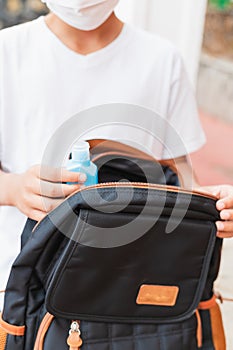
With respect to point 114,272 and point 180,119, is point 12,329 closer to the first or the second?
point 114,272

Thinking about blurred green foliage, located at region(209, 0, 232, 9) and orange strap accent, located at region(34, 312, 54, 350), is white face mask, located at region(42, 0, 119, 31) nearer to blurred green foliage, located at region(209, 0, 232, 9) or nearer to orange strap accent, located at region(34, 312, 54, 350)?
orange strap accent, located at region(34, 312, 54, 350)

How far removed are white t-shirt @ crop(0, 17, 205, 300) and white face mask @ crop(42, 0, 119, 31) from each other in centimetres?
5

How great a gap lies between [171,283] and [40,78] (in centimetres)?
40

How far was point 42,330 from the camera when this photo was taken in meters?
0.75

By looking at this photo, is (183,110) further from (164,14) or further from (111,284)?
(164,14)

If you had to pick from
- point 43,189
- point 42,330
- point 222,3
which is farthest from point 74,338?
point 222,3

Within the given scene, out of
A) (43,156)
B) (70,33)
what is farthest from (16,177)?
(70,33)

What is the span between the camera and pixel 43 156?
3.16 ft

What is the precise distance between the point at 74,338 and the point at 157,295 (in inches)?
4.9

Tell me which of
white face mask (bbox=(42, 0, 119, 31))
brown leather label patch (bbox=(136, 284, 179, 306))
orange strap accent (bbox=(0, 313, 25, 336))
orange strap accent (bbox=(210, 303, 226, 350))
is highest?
white face mask (bbox=(42, 0, 119, 31))

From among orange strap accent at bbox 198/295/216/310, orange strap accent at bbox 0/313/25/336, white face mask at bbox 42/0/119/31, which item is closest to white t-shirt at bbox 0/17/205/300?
white face mask at bbox 42/0/119/31

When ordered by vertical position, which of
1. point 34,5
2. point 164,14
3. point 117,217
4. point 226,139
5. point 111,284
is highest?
point 117,217

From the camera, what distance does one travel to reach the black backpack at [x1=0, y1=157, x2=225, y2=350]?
0.70 meters

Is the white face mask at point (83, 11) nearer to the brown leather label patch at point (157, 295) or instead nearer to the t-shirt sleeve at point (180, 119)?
the t-shirt sleeve at point (180, 119)
